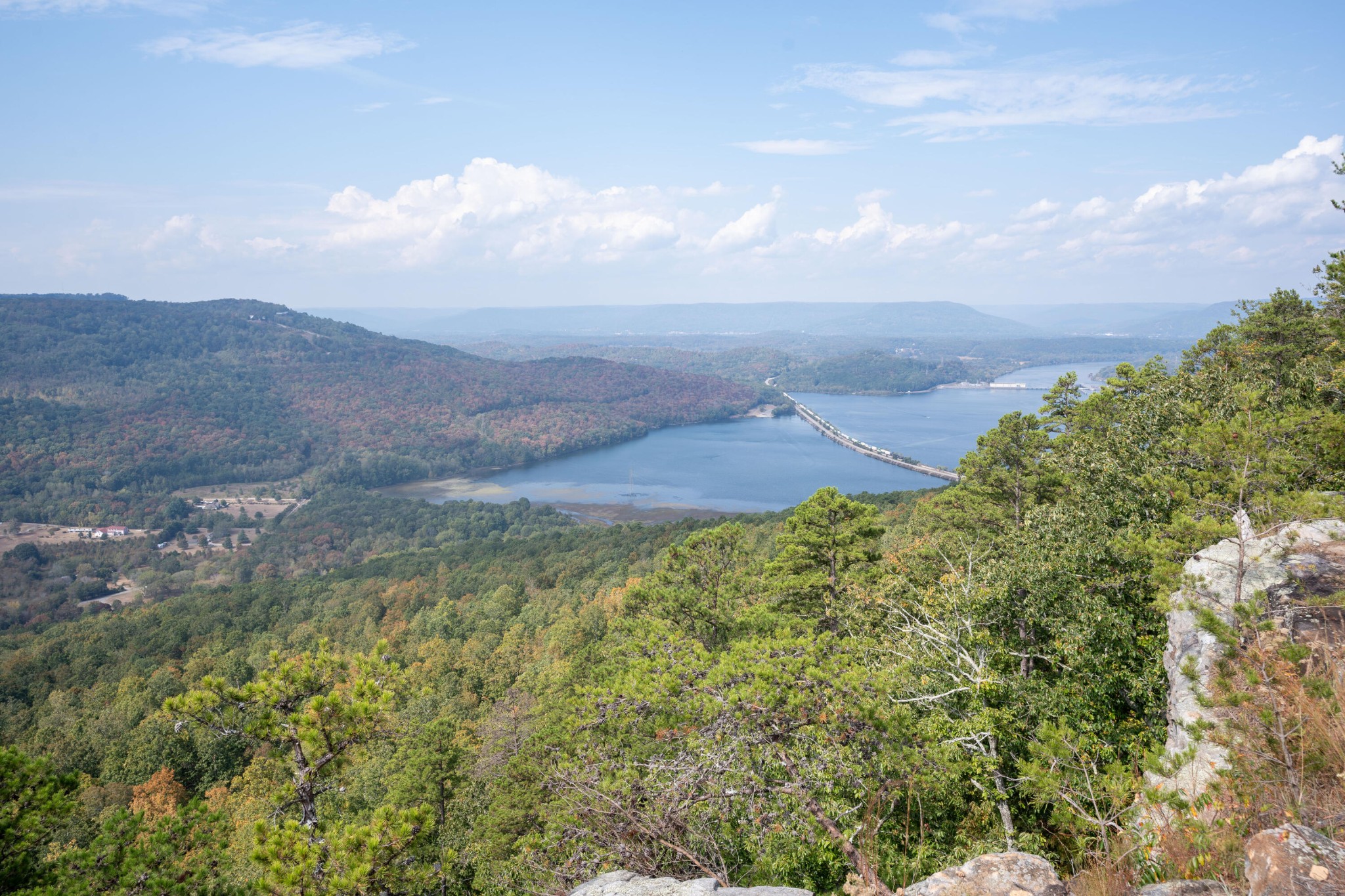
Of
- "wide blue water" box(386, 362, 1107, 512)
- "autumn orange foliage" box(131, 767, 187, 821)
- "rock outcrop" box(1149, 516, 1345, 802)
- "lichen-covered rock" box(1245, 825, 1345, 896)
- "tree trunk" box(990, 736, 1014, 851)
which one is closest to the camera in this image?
"lichen-covered rock" box(1245, 825, 1345, 896)

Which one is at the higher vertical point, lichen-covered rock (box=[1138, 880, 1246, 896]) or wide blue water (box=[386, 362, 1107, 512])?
lichen-covered rock (box=[1138, 880, 1246, 896])

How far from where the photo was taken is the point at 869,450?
12181 centimetres

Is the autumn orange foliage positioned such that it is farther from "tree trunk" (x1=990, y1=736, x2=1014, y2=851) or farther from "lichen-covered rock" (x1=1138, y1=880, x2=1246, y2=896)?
"lichen-covered rock" (x1=1138, y1=880, x2=1246, y2=896)

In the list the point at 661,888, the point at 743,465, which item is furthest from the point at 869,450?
the point at 661,888

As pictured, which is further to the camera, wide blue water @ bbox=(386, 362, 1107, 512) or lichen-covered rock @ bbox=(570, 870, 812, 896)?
wide blue water @ bbox=(386, 362, 1107, 512)

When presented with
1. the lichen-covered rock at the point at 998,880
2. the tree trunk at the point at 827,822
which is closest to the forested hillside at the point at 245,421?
the tree trunk at the point at 827,822

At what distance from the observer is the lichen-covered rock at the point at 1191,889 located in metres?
3.77

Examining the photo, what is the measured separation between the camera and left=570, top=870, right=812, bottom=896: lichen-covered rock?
15.8 ft

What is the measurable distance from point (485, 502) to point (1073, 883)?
102180 mm

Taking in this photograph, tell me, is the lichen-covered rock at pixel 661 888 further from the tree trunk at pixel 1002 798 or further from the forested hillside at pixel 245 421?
the forested hillside at pixel 245 421

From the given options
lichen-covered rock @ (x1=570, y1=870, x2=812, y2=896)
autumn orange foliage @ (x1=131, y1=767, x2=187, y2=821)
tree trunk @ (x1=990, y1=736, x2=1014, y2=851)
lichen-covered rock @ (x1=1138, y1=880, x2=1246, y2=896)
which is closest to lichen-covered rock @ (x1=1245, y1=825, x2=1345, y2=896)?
lichen-covered rock @ (x1=1138, y1=880, x2=1246, y2=896)

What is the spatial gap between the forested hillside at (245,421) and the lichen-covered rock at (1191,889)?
444 feet

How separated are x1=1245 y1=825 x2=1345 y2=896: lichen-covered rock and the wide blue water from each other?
A: 3210 inches

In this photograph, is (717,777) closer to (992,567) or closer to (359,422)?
(992,567)
